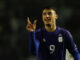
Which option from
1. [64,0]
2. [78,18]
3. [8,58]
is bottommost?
[8,58]

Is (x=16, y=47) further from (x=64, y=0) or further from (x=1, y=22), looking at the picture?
(x=64, y=0)

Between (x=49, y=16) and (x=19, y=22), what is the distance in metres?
4.66

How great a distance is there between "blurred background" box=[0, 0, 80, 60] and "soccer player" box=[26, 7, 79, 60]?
423 centimetres

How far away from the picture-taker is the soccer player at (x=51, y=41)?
3.21 metres

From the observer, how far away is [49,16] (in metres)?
3.22

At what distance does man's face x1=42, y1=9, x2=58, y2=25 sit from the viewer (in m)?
3.20

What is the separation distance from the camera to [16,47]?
7.82m

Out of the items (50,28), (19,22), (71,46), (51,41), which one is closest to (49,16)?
(50,28)

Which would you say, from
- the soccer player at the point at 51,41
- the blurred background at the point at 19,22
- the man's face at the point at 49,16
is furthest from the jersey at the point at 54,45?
the blurred background at the point at 19,22

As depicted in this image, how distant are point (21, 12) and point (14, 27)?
0.49m

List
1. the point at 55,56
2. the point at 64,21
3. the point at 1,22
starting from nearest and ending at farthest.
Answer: the point at 55,56, the point at 64,21, the point at 1,22

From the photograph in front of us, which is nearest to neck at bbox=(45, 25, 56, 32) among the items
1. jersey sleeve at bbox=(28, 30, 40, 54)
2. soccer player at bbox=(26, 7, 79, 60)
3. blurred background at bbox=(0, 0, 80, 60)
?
soccer player at bbox=(26, 7, 79, 60)

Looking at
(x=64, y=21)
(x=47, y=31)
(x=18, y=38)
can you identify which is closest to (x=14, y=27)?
(x=18, y=38)

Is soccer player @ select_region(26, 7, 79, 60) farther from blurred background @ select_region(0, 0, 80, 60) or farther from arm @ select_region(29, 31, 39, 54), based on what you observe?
blurred background @ select_region(0, 0, 80, 60)
